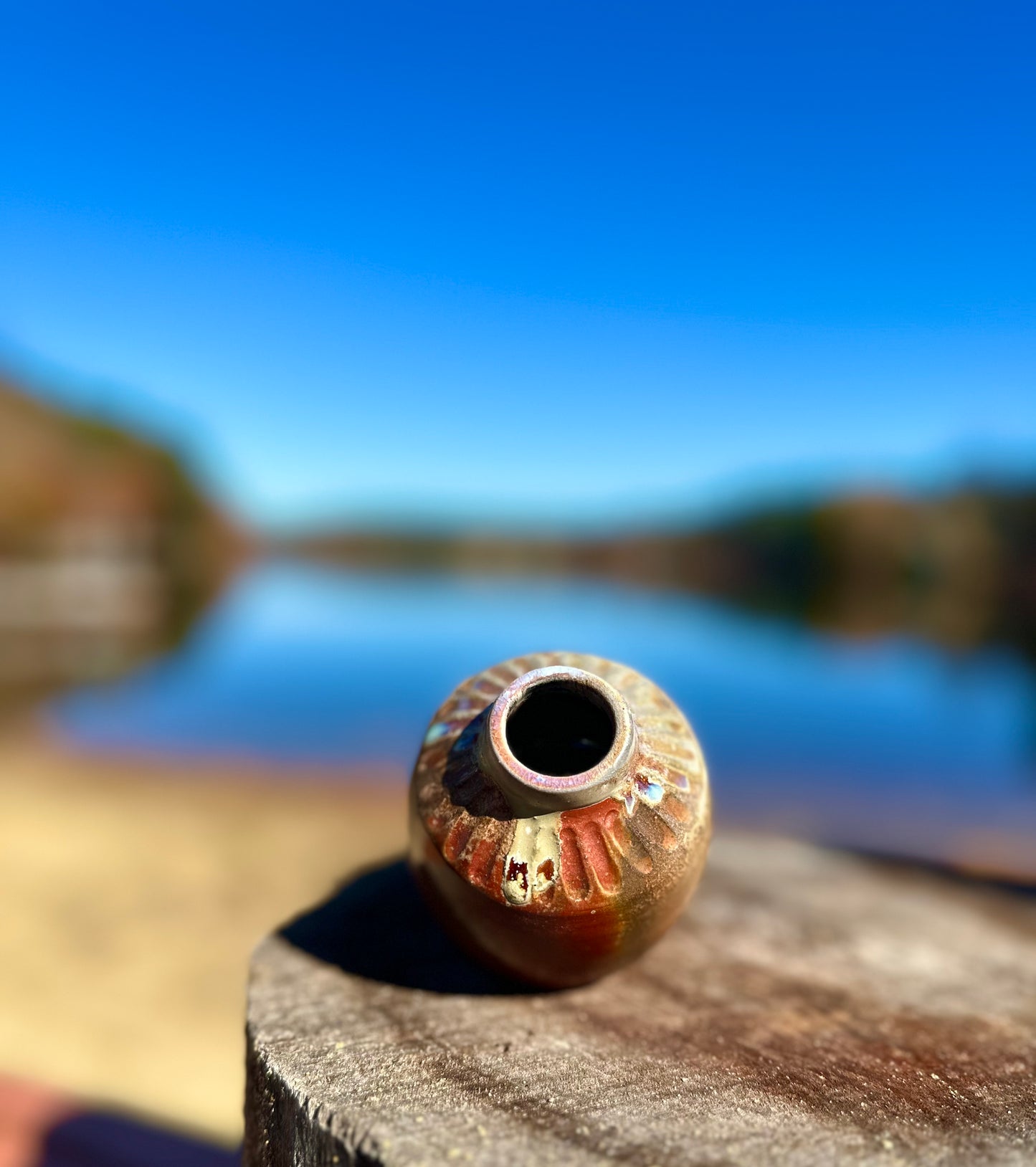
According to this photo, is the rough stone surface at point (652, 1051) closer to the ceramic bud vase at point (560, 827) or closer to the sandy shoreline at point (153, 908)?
the ceramic bud vase at point (560, 827)

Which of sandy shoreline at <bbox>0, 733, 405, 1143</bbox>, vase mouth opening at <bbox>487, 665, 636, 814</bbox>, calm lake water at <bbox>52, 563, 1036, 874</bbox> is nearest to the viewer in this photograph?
vase mouth opening at <bbox>487, 665, 636, 814</bbox>

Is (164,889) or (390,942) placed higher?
(390,942)

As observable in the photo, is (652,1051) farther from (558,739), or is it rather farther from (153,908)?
(153,908)

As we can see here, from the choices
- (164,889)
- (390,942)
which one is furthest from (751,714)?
(390,942)

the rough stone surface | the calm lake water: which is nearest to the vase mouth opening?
the rough stone surface

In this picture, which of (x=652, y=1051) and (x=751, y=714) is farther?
(x=751, y=714)

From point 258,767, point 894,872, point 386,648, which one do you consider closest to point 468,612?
point 386,648

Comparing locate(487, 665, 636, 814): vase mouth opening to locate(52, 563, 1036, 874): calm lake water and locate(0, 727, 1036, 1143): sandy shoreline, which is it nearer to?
locate(0, 727, 1036, 1143): sandy shoreline
